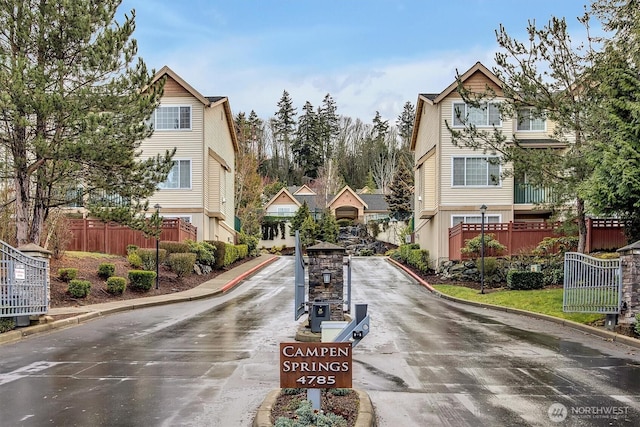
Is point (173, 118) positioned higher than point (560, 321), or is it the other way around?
point (173, 118)

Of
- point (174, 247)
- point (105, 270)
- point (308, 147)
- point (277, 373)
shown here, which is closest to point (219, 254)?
point (174, 247)

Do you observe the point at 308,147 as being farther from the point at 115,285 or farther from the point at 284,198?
the point at 115,285

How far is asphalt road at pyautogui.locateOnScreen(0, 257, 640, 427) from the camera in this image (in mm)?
6516

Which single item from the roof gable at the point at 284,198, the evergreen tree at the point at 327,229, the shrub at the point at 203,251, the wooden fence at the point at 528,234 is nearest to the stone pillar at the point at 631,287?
the wooden fence at the point at 528,234

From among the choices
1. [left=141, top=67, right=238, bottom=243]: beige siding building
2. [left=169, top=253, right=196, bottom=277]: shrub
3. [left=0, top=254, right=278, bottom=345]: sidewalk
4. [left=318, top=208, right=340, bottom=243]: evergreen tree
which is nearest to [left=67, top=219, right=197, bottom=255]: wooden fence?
[left=169, top=253, right=196, bottom=277]: shrub

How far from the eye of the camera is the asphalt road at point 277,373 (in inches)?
257

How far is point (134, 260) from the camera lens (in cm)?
2347

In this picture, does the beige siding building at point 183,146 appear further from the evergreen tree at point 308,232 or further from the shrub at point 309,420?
the shrub at point 309,420

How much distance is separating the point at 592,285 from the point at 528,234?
12.8 metres

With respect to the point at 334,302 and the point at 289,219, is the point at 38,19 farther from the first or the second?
the point at 289,219

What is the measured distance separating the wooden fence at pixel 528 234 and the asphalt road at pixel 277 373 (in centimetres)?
1071

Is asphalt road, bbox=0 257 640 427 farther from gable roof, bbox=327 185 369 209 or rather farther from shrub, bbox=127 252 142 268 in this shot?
gable roof, bbox=327 185 369 209

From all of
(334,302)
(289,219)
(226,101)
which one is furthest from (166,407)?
(289,219)

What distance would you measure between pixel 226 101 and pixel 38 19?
19.4 m
